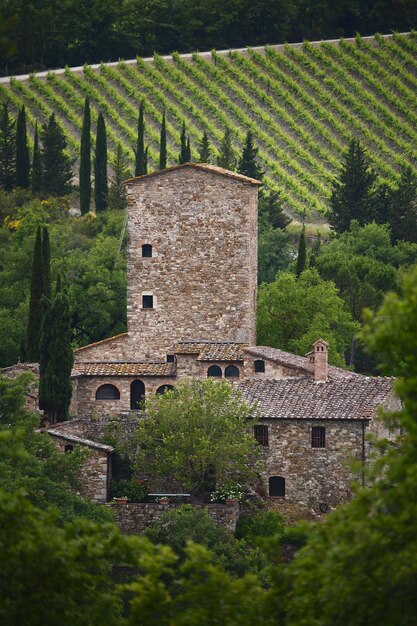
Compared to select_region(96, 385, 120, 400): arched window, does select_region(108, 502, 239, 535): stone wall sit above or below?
below

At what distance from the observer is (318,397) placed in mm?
51406

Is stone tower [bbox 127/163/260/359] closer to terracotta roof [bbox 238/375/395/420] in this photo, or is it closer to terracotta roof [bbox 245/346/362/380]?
terracotta roof [bbox 245/346/362/380]

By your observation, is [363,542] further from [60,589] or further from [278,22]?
[278,22]

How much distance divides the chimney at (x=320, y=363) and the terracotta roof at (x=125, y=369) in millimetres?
4377

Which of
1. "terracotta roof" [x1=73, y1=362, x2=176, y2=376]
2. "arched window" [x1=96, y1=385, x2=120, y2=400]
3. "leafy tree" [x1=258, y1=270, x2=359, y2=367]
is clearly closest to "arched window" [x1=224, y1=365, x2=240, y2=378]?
"terracotta roof" [x1=73, y1=362, x2=176, y2=376]

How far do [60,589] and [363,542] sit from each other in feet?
12.5

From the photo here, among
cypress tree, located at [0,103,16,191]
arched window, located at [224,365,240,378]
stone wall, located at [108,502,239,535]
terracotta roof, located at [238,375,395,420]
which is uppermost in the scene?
cypress tree, located at [0,103,16,191]

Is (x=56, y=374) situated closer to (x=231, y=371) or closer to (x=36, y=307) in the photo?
(x=231, y=371)

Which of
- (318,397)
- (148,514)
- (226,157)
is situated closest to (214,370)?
(318,397)

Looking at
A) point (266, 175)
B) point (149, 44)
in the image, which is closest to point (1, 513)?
point (266, 175)

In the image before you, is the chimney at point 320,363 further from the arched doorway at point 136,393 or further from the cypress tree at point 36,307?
the cypress tree at point 36,307

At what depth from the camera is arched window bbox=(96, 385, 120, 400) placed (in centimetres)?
5556

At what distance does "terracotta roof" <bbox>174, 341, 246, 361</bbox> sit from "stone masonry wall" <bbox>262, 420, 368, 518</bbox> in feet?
12.8

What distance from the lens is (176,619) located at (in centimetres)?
2459
